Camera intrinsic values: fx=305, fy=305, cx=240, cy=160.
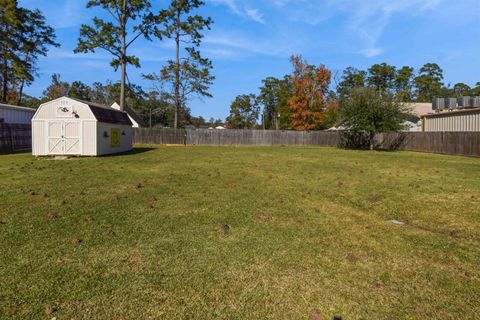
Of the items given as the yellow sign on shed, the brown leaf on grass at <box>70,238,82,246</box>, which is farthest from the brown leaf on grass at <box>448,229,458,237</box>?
the yellow sign on shed

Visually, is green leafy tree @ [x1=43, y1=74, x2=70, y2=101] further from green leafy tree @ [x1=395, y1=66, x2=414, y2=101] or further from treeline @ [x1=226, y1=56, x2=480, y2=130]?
green leafy tree @ [x1=395, y1=66, x2=414, y2=101]

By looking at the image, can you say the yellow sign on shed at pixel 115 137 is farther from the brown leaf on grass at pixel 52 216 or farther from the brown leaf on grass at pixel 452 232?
the brown leaf on grass at pixel 452 232

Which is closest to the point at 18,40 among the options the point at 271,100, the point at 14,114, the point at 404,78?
the point at 14,114

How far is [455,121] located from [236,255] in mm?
27857

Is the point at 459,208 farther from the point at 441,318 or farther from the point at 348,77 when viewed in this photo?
the point at 348,77

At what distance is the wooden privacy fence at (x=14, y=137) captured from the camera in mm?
19969

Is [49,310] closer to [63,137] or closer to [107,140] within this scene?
[63,137]

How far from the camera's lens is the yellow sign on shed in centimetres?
1842

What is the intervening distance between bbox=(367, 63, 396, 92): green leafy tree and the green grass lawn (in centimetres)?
7004

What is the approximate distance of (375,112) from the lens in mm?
26375

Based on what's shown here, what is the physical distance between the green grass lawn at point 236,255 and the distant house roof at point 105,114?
11.0m

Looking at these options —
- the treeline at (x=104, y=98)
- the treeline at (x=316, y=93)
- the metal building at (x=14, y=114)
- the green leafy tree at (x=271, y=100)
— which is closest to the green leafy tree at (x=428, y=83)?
the treeline at (x=316, y=93)

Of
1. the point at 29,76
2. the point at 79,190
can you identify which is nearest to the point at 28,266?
the point at 79,190

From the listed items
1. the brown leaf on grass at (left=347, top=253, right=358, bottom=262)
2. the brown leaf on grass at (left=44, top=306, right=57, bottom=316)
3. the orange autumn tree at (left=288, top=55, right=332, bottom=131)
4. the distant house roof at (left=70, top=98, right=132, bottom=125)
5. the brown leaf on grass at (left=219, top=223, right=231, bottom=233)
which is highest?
the orange autumn tree at (left=288, top=55, right=332, bottom=131)
